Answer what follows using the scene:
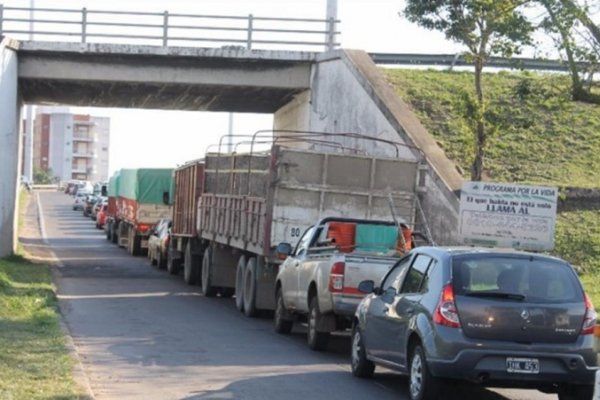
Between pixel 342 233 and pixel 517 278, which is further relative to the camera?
pixel 342 233

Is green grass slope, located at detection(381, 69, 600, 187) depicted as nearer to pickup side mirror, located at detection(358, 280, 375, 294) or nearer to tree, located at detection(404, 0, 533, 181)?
tree, located at detection(404, 0, 533, 181)

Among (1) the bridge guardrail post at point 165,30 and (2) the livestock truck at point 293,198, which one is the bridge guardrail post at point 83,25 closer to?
(1) the bridge guardrail post at point 165,30

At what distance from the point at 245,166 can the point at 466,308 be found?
43.3 feet

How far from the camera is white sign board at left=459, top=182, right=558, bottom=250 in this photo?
2189 cm

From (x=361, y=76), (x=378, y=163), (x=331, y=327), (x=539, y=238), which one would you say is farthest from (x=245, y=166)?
(x=361, y=76)

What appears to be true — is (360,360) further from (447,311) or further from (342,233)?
(342,233)

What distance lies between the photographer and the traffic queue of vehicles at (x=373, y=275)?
37.6 ft

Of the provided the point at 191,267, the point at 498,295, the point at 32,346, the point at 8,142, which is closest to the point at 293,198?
the point at 32,346

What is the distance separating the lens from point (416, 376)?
1193 centimetres

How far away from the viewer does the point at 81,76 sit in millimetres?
35406

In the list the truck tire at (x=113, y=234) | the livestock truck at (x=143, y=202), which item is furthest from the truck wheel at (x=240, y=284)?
the truck tire at (x=113, y=234)

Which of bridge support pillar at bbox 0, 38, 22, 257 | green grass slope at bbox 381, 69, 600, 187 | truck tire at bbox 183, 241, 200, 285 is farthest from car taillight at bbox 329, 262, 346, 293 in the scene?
bridge support pillar at bbox 0, 38, 22, 257

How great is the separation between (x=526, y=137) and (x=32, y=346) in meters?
23.0

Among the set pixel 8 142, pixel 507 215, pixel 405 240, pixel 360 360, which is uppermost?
pixel 8 142
